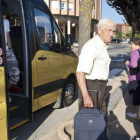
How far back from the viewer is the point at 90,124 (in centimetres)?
238

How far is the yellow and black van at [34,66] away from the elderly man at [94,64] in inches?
39.9

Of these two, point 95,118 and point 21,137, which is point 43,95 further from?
point 95,118

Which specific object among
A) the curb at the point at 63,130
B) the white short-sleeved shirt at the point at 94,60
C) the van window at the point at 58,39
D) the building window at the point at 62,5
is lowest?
the curb at the point at 63,130

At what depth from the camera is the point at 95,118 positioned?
7.74 feet

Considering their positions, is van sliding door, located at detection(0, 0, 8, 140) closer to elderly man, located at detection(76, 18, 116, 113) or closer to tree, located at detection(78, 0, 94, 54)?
elderly man, located at detection(76, 18, 116, 113)

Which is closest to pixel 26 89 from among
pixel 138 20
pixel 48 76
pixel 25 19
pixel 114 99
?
pixel 48 76

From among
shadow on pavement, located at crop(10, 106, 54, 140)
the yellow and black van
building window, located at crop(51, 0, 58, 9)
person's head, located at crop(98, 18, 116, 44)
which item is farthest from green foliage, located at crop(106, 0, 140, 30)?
building window, located at crop(51, 0, 58, 9)

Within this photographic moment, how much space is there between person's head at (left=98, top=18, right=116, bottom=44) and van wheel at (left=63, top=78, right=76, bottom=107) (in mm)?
2356

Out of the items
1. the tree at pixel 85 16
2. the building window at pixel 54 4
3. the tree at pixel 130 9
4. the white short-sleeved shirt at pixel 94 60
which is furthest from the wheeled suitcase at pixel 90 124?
the building window at pixel 54 4

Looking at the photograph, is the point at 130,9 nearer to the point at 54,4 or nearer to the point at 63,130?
the point at 63,130

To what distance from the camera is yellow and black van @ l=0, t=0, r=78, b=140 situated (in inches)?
107

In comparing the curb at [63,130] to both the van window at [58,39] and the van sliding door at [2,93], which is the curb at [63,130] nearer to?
the van sliding door at [2,93]

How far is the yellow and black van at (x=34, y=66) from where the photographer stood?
2.71 meters

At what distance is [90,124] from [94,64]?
727mm
